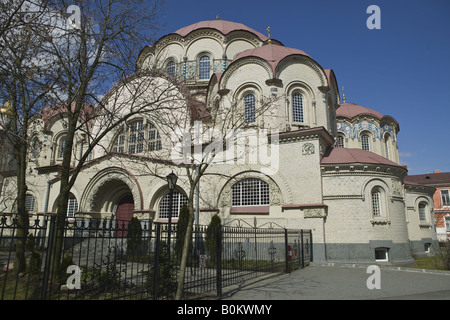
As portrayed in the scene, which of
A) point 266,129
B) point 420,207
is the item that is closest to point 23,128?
point 266,129

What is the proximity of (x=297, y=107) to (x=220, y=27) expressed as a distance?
1255 cm

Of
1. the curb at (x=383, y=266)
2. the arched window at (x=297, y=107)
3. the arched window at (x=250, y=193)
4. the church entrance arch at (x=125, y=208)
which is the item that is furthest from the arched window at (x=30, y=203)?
the curb at (x=383, y=266)

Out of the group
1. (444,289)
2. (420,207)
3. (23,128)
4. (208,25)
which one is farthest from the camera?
(208,25)

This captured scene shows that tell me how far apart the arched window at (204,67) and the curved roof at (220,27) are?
2768 mm

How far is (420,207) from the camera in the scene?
2558cm

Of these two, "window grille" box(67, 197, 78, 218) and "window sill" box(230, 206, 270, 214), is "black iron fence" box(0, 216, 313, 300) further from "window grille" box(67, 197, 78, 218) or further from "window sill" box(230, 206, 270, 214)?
"window grille" box(67, 197, 78, 218)

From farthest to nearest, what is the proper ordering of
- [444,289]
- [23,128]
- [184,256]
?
[23,128]
[444,289]
[184,256]

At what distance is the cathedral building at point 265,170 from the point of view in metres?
17.4

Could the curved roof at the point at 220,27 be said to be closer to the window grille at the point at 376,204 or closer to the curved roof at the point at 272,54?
the curved roof at the point at 272,54

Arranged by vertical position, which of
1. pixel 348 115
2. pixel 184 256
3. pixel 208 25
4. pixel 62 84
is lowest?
pixel 184 256

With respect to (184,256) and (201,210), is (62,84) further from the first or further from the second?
(201,210)

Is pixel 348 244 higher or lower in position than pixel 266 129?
lower

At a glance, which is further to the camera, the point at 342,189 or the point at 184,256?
the point at 342,189

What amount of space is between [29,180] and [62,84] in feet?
66.7
